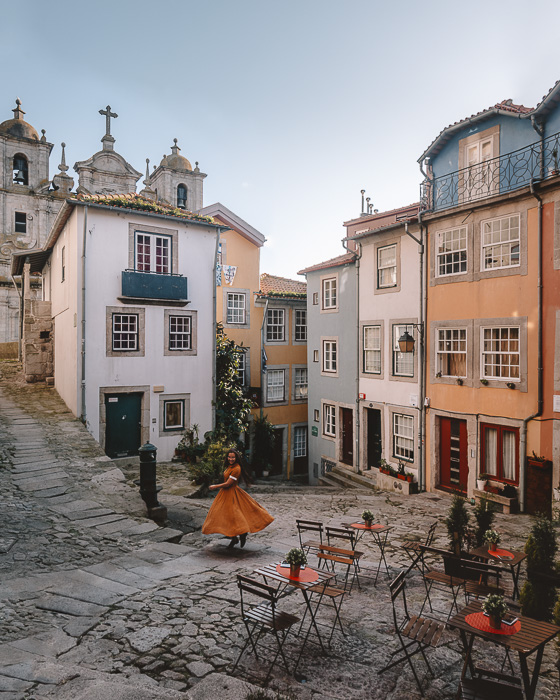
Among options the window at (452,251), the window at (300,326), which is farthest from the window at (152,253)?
the window at (452,251)

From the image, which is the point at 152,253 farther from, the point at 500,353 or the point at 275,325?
the point at 500,353

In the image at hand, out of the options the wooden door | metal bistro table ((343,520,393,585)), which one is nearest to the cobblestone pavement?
metal bistro table ((343,520,393,585))

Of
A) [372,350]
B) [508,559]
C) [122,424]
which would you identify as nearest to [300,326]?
[372,350]

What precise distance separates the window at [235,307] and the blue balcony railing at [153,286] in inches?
205

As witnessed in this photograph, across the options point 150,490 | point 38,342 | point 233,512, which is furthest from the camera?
point 38,342

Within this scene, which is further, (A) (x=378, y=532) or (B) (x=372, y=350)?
(B) (x=372, y=350)

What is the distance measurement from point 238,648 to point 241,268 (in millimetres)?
20684

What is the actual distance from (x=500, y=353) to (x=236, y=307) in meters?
13.5

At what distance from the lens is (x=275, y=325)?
82.9ft

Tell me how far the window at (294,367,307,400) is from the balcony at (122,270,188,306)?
914cm

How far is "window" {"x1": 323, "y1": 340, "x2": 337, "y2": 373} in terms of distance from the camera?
21297mm

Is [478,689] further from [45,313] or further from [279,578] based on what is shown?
[45,313]

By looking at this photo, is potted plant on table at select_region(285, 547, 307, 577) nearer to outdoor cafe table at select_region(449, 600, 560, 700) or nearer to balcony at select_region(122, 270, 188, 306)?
outdoor cafe table at select_region(449, 600, 560, 700)

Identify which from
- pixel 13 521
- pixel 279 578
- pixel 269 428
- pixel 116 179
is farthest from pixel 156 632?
pixel 116 179
